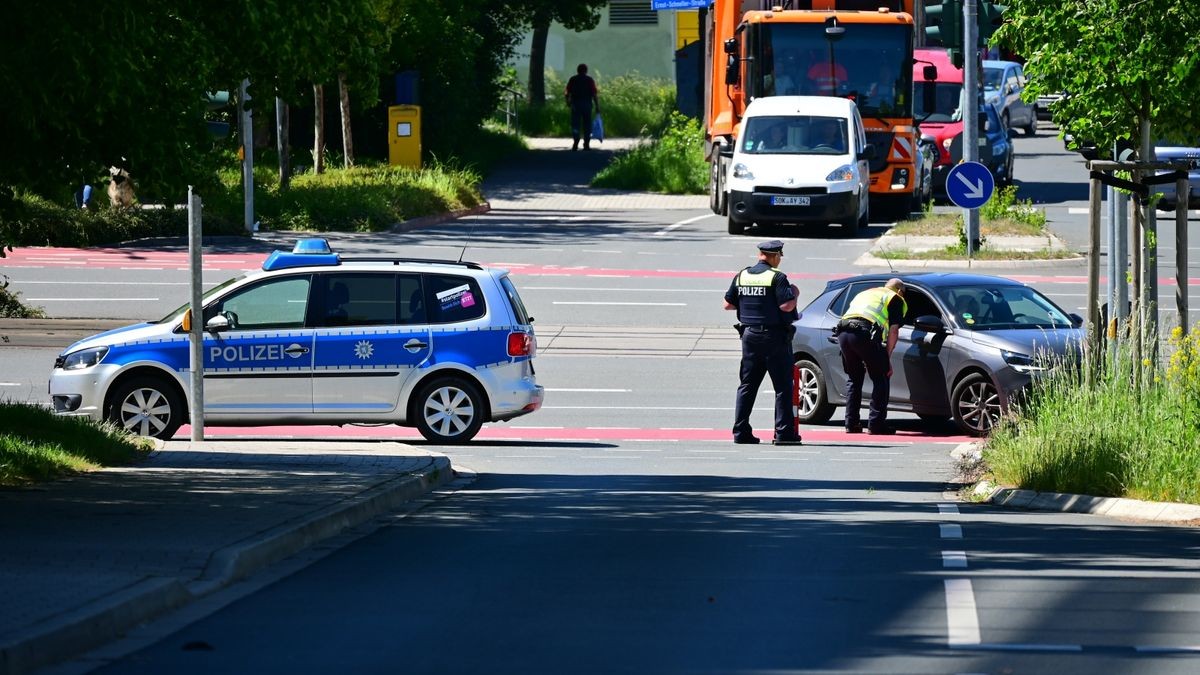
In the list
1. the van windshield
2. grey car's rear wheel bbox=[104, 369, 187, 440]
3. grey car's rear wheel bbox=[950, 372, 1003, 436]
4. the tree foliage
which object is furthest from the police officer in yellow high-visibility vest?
the van windshield

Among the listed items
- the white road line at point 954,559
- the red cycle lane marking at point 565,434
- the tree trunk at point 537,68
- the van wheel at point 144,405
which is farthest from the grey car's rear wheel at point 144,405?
the tree trunk at point 537,68

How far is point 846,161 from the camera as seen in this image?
34.1 m

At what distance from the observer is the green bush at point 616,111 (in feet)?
200

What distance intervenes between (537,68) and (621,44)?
10.8 meters

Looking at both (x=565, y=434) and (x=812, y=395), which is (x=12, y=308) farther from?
(x=812, y=395)

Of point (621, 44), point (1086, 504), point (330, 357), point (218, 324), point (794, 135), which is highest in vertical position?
point (621, 44)

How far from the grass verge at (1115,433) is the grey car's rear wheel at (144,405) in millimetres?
7218

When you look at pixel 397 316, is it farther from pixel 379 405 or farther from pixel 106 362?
pixel 106 362

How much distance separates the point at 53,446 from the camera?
1430 centimetres

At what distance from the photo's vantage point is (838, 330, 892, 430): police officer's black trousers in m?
18.9

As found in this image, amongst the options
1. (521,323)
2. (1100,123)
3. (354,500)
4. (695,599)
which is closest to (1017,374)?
(1100,123)

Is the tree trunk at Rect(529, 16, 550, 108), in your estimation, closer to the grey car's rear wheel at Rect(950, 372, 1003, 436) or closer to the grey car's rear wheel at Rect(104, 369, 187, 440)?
the grey car's rear wheel at Rect(950, 372, 1003, 436)

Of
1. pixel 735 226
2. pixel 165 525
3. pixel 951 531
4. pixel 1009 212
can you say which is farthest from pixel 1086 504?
pixel 1009 212

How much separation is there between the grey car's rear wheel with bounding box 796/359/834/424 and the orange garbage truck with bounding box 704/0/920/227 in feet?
50.2
